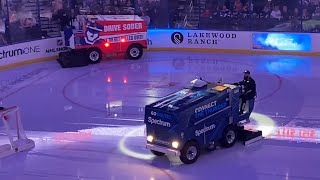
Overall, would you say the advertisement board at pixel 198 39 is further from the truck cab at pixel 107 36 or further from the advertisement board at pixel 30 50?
the advertisement board at pixel 30 50

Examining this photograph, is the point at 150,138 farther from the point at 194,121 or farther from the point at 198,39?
the point at 198,39

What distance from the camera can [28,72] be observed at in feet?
50.8

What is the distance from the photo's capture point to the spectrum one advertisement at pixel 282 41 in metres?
16.8

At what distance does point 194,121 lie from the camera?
8414 mm

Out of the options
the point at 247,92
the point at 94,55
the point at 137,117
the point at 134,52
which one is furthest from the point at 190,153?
the point at 134,52

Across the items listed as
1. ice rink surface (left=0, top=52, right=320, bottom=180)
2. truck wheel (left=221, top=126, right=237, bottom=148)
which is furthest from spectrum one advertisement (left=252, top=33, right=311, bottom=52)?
truck wheel (left=221, top=126, right=237, bottom=148)

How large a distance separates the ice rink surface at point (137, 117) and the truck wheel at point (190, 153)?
87 millimetres

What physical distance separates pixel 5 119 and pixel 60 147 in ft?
3.10

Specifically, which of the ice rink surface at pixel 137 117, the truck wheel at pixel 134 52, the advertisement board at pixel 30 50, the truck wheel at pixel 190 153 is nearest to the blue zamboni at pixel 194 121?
the truck wheel at pixel 190 153

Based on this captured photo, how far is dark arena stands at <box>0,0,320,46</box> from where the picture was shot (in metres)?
16.6

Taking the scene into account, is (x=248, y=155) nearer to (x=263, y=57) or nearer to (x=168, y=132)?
(x=168, y=132)

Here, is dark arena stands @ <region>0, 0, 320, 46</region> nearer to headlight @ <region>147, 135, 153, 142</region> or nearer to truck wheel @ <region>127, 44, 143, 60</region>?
truck wheel @ <region>127, 44, 143, 60</region>

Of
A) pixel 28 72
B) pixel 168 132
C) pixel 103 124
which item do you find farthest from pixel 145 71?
pixel 168 132

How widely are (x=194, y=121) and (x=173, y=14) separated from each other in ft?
33.6
